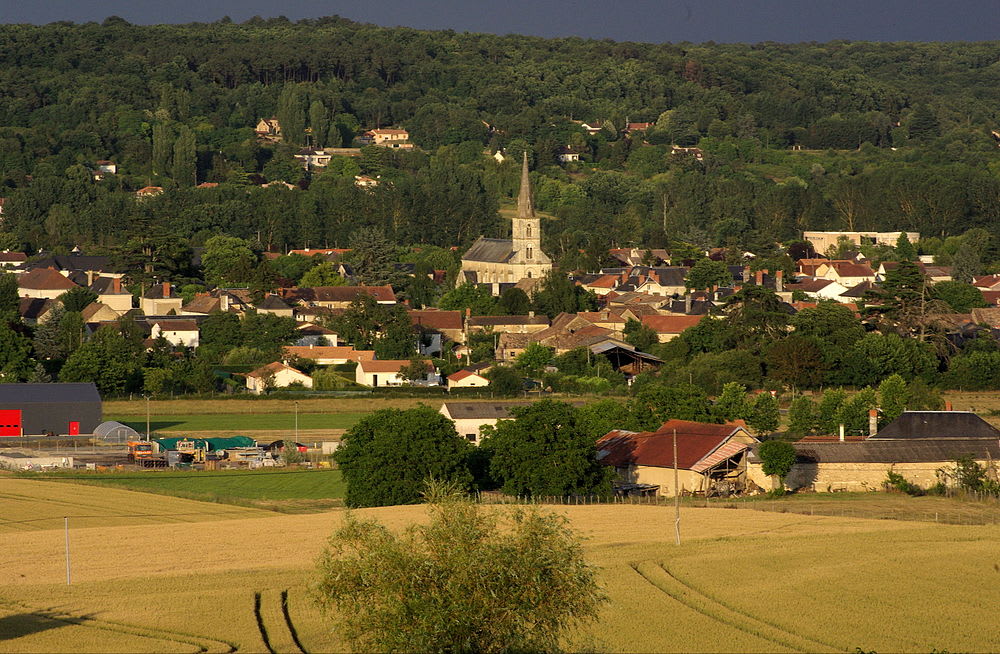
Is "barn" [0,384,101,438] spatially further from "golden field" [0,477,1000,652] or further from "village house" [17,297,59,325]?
"village house" [17,297,59,325]

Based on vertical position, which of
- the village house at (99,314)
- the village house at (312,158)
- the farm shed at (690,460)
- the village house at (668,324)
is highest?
the village house at (312,158)

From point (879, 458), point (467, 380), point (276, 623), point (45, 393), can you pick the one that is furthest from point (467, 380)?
point (276, 623)

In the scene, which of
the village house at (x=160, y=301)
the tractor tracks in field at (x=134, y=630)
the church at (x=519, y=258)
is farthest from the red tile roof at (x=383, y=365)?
the tractor tracks in field at (x=134, y=630)

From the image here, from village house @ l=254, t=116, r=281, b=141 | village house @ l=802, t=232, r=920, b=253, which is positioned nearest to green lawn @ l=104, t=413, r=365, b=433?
village house @ l=802, t=232, r=920, b=253

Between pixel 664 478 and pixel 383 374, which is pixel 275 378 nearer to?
pixel 383 374

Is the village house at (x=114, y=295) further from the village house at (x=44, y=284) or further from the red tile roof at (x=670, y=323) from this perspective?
the red tile roof at (x=670, y=323)

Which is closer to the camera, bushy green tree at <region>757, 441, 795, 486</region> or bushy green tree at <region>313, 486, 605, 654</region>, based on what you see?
bushy green tree at <region>313, 486, 605, 654</region>
